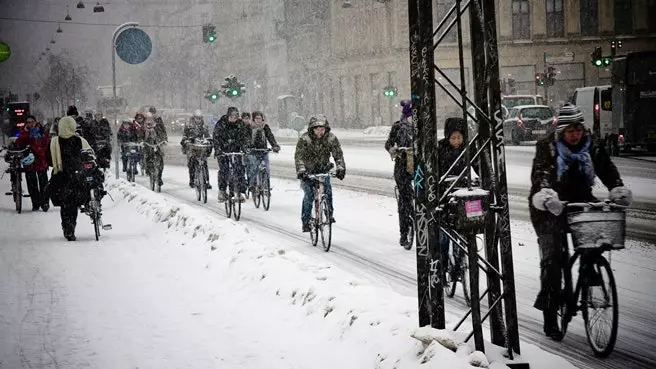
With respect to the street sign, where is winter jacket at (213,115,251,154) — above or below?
below

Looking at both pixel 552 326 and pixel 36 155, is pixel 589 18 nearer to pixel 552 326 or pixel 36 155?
pixel 36 155

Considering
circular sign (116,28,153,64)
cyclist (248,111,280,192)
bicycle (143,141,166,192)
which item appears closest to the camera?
cyclist (248,111,280,192)

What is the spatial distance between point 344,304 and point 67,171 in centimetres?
771

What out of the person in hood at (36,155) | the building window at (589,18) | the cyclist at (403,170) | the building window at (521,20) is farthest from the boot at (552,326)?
the building window at (589,18)

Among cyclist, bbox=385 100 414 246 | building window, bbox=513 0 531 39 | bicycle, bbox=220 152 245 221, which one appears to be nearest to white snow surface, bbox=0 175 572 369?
cyclist, bbox=385 100 414 246

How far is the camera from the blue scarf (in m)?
6.51

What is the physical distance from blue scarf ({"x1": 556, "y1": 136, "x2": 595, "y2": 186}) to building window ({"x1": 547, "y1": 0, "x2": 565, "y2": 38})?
5502cm

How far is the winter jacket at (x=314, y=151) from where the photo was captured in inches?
461

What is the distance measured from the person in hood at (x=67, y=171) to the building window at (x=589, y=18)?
2032 inches

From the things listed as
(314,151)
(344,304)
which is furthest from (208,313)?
(314,151)

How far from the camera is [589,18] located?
58219 mm

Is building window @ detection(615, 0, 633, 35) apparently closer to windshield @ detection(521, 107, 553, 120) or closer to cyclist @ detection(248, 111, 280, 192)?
windshield @ detection(521, 107, 553, 120)

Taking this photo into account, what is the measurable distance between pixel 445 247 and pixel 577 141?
6.86ft

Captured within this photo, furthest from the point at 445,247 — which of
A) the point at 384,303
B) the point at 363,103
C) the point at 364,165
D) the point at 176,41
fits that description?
the point at 176,41
